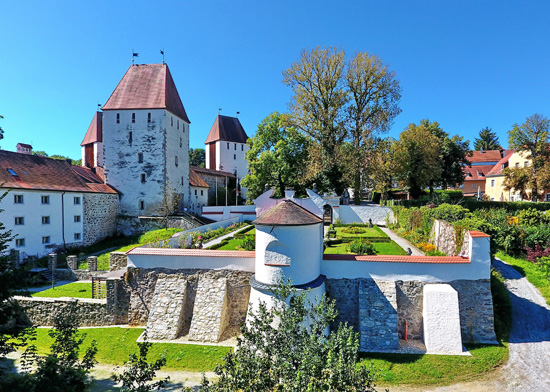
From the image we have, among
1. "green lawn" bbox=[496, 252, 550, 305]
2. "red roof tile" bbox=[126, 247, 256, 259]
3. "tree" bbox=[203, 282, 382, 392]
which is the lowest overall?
"green lawn" bbox=[496, 252, 550, 305]

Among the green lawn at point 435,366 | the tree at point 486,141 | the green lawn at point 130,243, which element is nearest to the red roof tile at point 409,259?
the green lawn at point 435,366

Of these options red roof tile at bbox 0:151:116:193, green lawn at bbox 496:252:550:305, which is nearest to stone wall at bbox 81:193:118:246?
red roof tile at bbox 0:151:116:193

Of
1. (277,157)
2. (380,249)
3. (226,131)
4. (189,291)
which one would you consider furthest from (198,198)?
(380,249)

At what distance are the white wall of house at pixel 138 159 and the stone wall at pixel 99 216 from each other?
3.47 feet

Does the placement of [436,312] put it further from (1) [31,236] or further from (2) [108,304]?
(1) [31,236]

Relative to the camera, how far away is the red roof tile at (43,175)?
2058cm

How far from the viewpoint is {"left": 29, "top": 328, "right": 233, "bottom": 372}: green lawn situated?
9.27 m

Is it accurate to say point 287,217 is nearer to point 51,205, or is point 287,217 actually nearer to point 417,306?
point 417,306

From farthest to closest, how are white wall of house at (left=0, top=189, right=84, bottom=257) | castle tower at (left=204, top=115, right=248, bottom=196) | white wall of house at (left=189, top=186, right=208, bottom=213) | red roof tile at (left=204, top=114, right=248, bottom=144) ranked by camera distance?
red roof tile at (left=204, top=114, right=248, bottom=144) → castle tower at (left=204, top=115, right=248, bottom=196) → white wall of house at (left=189, top=186, right=208, bottom=213) → white wall of house at (left=0, top=189, right=84, bottom=257)

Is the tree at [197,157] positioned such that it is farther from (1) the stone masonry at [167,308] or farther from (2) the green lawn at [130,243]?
(1) the stone masonry at [167,308]

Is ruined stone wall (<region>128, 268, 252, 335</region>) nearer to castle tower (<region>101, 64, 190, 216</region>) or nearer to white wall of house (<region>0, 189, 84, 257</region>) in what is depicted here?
white wall of house (<region>0, 189, 84, 257</region>)

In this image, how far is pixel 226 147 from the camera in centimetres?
4722

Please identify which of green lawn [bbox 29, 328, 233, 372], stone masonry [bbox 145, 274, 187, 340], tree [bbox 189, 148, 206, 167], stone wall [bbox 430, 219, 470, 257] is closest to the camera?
green lawn [bbox 29, 328, 233, 372]

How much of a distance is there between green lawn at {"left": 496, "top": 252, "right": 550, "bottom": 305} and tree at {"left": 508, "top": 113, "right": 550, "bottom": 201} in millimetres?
14770
